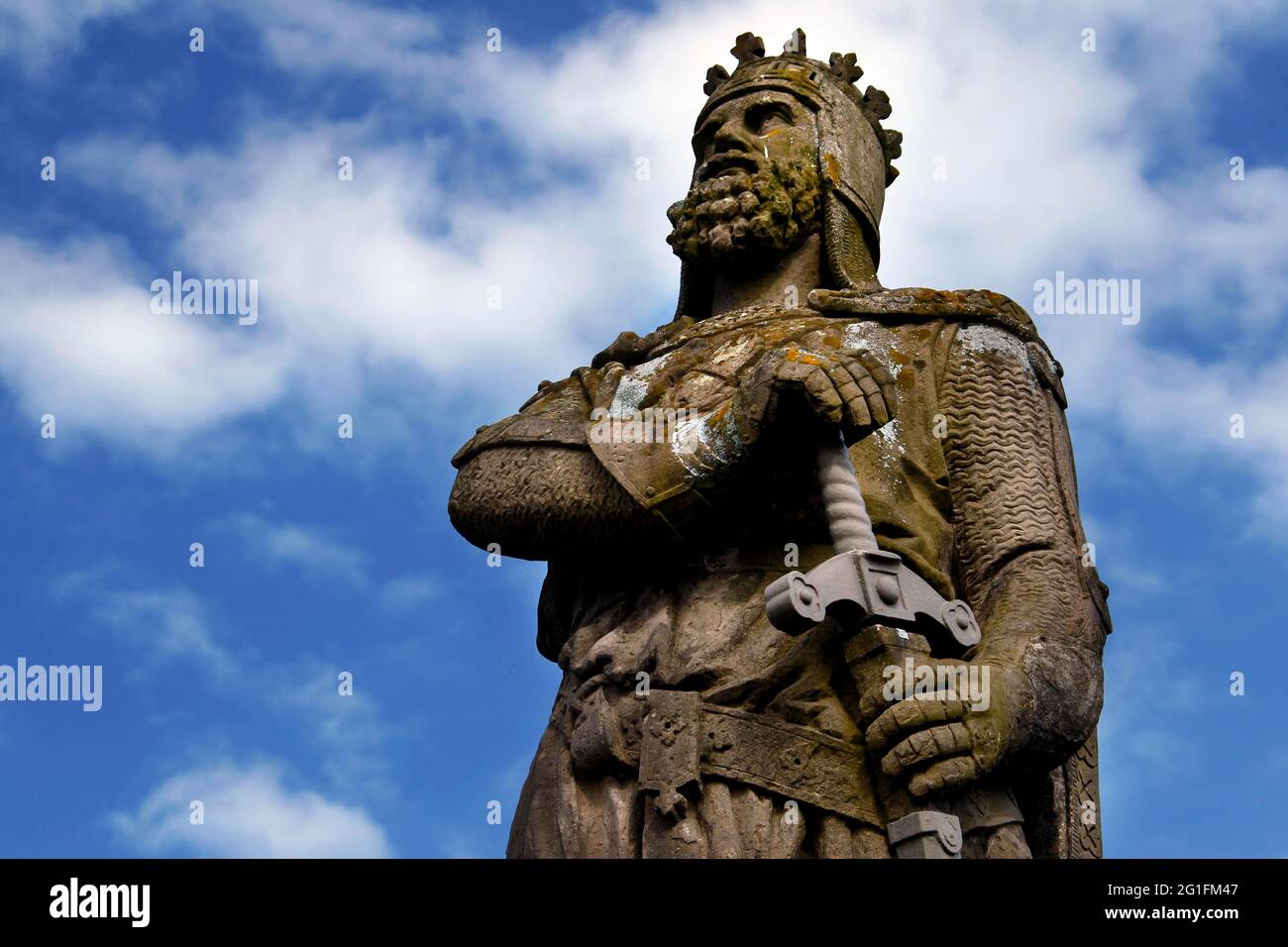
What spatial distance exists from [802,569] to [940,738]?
4.16 ft

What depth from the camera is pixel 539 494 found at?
10.4 metres

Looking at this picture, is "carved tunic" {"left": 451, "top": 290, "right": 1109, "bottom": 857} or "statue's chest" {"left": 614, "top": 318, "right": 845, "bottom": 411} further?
"statue's chest" {"left": 614, "top": 318, "right": 845, "bottom": 411}

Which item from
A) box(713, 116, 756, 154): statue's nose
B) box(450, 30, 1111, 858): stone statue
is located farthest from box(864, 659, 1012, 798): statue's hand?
box(713, 116, 756, 154): statue's nose

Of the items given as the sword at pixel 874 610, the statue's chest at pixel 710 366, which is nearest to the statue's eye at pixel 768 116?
the statue's chest at pixel 710 366

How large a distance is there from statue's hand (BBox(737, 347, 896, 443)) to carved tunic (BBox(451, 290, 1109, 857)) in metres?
0.15

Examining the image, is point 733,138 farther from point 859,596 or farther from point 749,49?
point 859,596

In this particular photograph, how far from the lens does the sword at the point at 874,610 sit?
358 inches

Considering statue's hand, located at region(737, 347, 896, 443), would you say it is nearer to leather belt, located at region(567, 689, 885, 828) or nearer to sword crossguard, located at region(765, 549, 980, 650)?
sword crossguard, located at region(765, 549, 980, 650)

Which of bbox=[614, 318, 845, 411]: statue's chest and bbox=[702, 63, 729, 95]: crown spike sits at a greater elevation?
bbox=[702, 63, 729, 95]: crown spike

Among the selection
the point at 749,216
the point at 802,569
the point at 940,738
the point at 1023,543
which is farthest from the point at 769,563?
the point at 749,216

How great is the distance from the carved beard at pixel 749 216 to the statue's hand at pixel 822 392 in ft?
6.54

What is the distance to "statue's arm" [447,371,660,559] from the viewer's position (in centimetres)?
1028

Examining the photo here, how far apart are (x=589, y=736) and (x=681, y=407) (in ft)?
5.49
